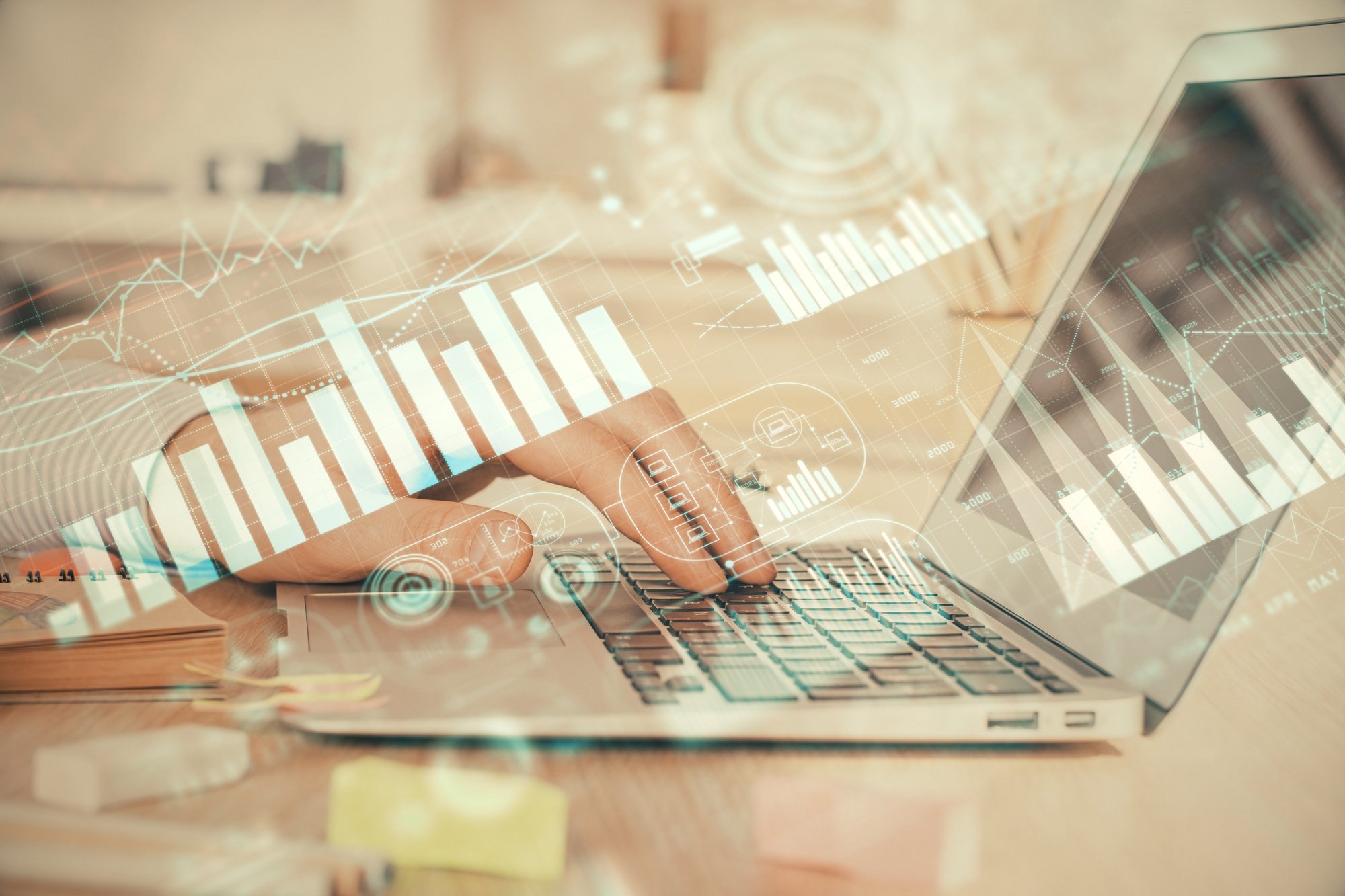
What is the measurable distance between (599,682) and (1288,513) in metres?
0.33

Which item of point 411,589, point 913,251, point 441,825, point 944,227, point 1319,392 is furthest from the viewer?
point 944,227

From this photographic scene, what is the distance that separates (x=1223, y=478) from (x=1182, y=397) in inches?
1.9

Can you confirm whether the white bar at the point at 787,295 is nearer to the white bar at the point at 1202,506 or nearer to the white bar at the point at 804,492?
the white bar at the point at 804,492

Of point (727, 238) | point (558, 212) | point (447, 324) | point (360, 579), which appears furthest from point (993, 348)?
point (558, 212)

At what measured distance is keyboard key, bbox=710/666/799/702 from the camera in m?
0.30

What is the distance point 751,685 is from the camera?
31 cm

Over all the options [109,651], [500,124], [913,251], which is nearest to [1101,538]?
[109,651]

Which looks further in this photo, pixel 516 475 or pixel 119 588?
pixel 516 475

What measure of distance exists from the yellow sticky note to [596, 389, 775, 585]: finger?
0.22m

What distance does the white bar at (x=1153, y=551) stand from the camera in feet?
1.20

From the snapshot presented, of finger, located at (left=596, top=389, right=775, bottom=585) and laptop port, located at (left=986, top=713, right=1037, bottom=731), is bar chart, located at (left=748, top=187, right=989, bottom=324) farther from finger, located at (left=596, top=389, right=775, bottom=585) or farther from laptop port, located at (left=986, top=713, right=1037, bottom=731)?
laptop port, located at (left=986, top=713, right=1037, bottom=731)

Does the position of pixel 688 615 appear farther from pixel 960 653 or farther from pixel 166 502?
pixel 166 502

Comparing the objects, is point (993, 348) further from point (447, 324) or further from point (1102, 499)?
point (447, 324)

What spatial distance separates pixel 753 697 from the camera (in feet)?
0.99
